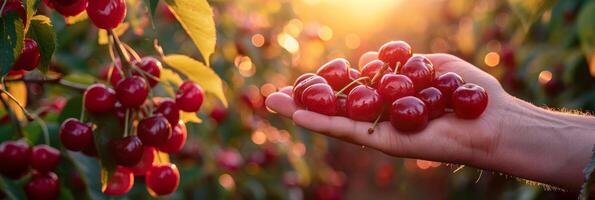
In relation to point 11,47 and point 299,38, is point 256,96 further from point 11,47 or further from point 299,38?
point 11,47

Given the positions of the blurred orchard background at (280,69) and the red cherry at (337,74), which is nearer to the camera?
the red cherry at (337,74)

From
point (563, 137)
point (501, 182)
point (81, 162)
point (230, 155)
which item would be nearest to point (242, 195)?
point (230, 155)

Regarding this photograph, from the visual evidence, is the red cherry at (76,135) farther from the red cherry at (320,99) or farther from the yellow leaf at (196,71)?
the red cherry at (320,99)

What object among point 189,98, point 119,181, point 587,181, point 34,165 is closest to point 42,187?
point 34,165

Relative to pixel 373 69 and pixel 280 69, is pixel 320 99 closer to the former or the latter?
pixel 373 69

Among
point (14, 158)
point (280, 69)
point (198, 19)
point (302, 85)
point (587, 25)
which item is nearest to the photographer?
point (198, 19)

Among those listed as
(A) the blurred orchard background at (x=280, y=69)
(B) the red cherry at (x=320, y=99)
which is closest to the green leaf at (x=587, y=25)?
(A) the blurred orchard background at (x=280, y=69)
